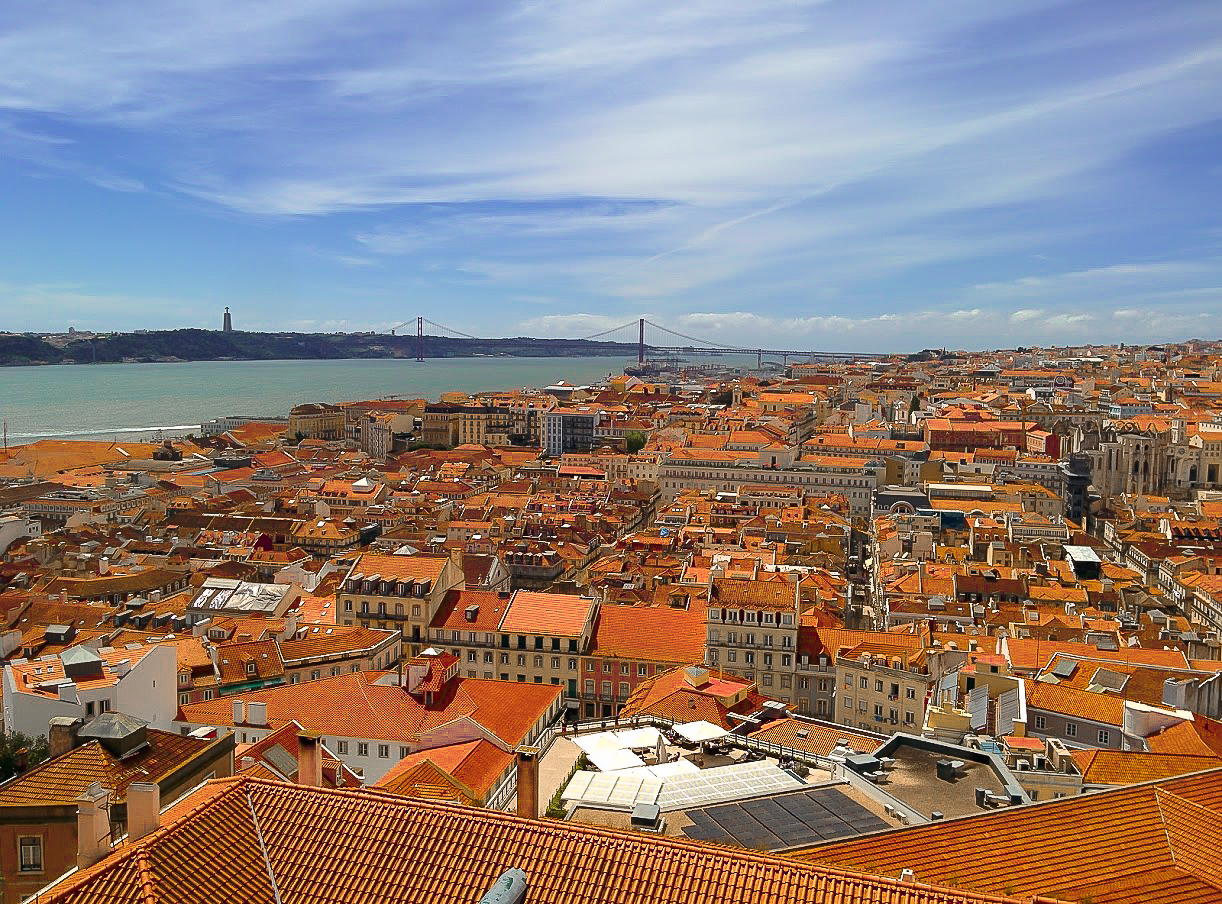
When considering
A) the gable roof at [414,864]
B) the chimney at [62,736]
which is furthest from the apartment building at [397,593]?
the gable roof at [414,864]

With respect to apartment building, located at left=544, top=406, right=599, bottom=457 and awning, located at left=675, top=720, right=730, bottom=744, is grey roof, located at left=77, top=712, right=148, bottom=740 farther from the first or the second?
apartment building, located at left=544, top=406, right=599, bottom=457

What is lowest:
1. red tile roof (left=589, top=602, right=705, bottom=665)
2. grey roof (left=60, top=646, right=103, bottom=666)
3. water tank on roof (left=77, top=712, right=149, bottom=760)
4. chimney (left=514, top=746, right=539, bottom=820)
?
red tile roof (left=589, top=602, right=705, bottom=665)

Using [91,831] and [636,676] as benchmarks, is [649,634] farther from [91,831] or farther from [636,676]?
[91,831]

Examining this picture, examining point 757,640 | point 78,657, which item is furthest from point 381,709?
point 757,640

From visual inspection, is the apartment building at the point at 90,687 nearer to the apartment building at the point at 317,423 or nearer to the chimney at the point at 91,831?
the chimney at the point at 91,831

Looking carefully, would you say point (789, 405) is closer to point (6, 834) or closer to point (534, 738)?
point (534, 738)

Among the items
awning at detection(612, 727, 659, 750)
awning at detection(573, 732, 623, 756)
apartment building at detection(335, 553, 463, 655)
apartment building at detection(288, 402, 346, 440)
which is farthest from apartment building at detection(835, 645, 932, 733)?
apartment building at detection(288, 402, 346, 440)
